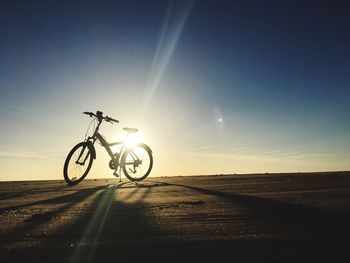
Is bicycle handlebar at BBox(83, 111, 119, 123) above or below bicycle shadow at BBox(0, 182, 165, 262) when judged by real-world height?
above

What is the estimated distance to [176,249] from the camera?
7.61ft

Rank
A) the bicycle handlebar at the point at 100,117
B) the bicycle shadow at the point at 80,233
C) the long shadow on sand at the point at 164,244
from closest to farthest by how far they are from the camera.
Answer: the long shadow on sand at the point at 164,244, the bicycle shadow at the point at 80,233, the bicycle handlebar at the point at 100,117

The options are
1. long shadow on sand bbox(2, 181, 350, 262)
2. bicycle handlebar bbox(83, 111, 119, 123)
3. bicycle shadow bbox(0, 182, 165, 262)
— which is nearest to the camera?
long shadow on sand bbox(2, 181, 350, 262)

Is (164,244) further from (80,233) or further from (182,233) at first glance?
(80,233)

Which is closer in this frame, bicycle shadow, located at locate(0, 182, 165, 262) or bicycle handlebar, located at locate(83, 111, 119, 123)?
bicycle shadow, located at locate(0, 182, 165, 262)

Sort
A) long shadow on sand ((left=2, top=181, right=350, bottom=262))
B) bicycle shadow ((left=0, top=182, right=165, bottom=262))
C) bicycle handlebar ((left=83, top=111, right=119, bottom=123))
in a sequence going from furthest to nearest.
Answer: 1. bicycle handlebar ((left=83, top=111, right=119, bottom=123))
2. bicycle shadow ((left=0, top=182, right=165, bottom=262))
3. long shadow on sand ((left=2, top=181, right=350, bottom=262))

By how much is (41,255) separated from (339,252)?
1.82 m

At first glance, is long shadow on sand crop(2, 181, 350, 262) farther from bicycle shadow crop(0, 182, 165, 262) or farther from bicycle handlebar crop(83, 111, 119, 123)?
bicycle handlebar crop(83, 111, 119, 123)

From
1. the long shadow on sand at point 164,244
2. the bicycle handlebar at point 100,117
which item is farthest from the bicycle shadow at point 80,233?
the bicycle handlebar at point 100,117

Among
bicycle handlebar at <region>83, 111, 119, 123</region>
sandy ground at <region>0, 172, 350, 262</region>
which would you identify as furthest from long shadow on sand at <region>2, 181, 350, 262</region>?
bicycle handlebar at <region>83, 111, 119, 123</region>

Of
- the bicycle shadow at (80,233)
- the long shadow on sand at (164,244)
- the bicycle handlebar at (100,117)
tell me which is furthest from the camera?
the bicycle handlebar at (100,117)

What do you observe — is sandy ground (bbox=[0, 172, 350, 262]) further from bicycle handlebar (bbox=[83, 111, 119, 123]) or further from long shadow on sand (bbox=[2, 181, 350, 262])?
bicycle handlebar (bbox=[83, 111, 119, 123])

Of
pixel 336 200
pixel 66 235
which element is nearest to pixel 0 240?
pixel 66 235

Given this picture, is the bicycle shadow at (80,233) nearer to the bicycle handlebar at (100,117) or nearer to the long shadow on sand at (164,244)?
the long shadow on sand at (164,244)
